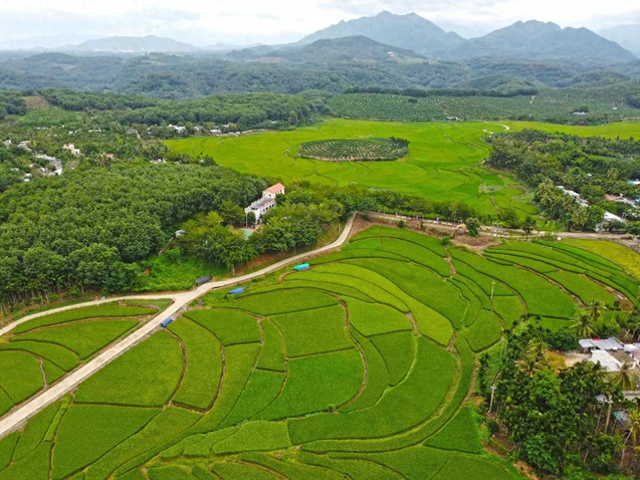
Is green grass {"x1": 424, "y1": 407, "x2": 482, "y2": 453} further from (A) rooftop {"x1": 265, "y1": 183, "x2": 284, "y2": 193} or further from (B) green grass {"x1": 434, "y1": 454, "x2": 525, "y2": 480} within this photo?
(A) rooftop {"x1": 265, "y1": 183, "x2": 284, "y2": 193}

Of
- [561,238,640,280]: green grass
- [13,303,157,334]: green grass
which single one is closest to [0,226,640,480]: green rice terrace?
[13,303,157,334]: green grass

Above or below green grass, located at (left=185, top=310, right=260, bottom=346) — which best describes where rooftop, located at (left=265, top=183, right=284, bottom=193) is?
above

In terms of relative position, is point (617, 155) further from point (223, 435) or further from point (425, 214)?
point (223, 435)

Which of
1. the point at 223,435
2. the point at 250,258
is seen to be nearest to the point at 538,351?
the point at 223,435

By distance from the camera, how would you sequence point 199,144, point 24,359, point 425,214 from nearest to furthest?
point 24,359 < point 425,214 < point 199,144

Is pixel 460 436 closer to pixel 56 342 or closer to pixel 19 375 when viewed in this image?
pixel 19 375
